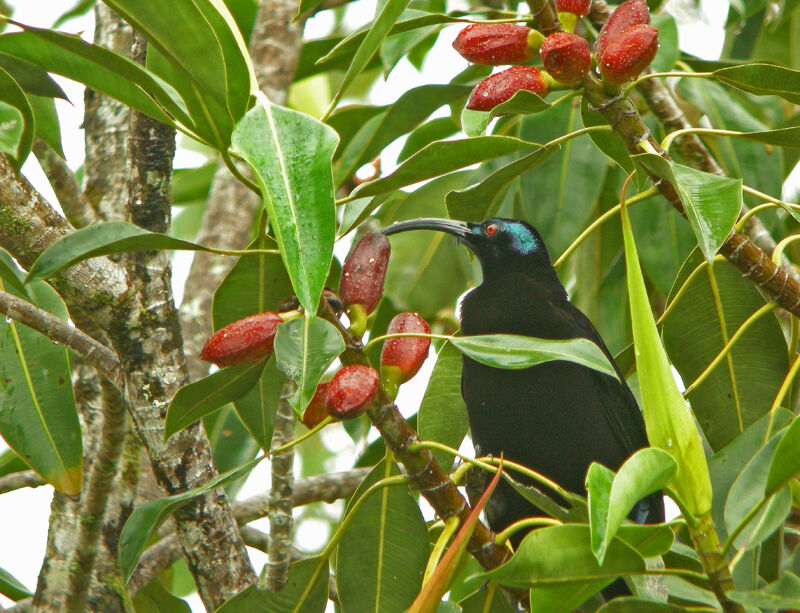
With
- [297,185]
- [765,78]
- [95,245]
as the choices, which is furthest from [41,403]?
[765,78]

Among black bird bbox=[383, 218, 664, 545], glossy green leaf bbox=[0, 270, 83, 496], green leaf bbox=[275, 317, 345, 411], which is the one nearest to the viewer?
green leaf bbox=[275, 317, 345, 411]

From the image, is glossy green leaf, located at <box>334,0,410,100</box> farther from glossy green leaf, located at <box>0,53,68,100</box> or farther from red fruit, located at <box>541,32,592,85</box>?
glossy green leaf, located at <box>0,53,68,100</box>

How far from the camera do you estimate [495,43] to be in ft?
5.82

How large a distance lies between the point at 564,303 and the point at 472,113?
1.13 m

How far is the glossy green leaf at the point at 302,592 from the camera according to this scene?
176 centimetres

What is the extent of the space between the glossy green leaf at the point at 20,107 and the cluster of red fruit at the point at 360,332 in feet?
1.75

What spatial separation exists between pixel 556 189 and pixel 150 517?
1.61 meters

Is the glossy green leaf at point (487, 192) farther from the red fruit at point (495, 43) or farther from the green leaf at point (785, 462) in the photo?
the green leaf at point (785, 462)

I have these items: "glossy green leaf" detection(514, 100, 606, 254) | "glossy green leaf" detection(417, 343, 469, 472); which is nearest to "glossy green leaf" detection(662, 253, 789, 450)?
"glossy green leaf" detection(417, 343, 469, 472)

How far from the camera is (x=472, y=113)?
1741mm

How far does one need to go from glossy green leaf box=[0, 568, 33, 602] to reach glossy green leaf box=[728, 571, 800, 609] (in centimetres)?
193

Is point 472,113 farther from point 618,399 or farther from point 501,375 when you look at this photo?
point 618,399

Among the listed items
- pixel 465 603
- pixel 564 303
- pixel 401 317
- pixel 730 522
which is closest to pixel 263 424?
pixel 401 317

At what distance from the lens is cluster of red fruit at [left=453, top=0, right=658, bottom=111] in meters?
1.64
